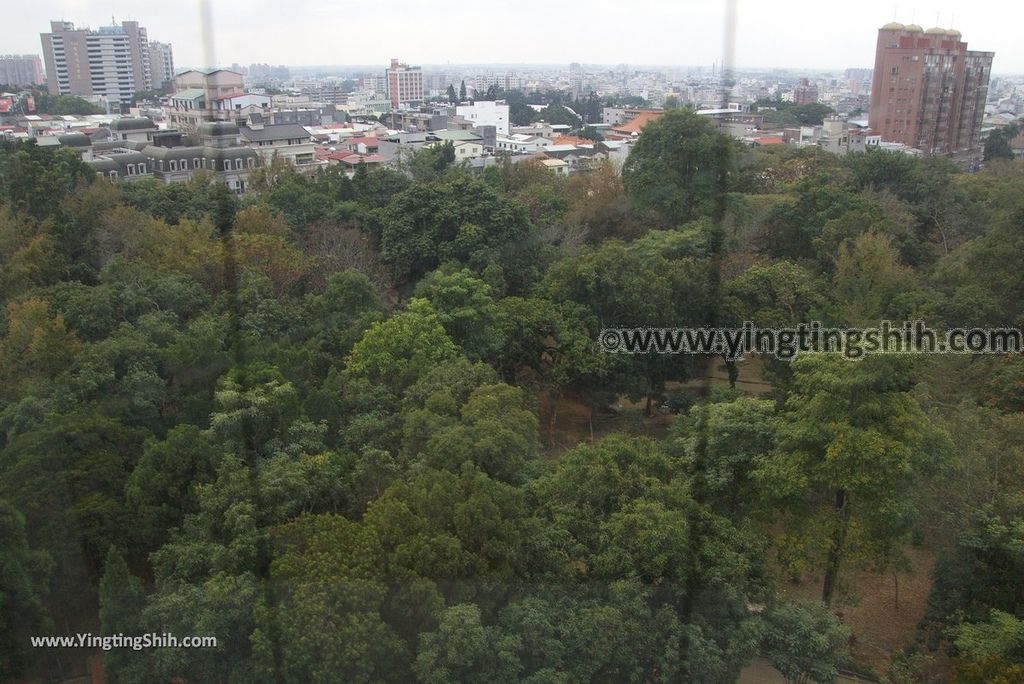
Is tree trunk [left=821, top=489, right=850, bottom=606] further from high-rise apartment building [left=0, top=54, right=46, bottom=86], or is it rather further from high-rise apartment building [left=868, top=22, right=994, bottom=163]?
high-rise apartment building [left=0, top=54, right=46, bottom=86]

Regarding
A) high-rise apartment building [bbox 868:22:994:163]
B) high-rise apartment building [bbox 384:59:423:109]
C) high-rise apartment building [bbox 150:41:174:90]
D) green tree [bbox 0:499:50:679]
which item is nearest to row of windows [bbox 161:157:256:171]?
green tree [bbox 0:499:50:679]

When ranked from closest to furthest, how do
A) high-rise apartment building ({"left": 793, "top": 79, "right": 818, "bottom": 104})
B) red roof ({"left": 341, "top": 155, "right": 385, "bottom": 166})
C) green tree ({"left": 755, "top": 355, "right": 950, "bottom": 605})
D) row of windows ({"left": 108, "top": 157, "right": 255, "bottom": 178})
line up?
green tree ({"left": 755, "top": 355, "right": 950, "bottom": 605})
row of windows ({"left": 108, "top": 157, "right": 255, "bottom": 178})
red roof ({"left": 341, "top": 155, "right": 385, "bottom": 166})
high-rise apartment building ({"left": 793, "top": 79, "right": 818, "bottom": 104})

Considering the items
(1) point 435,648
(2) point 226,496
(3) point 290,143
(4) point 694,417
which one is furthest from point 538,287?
(3) point 290,143

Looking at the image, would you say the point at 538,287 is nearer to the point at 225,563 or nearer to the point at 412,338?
the point at 412,338

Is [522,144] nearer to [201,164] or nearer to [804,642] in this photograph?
[201,164]

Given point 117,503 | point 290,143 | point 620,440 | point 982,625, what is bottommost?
point 982,625
